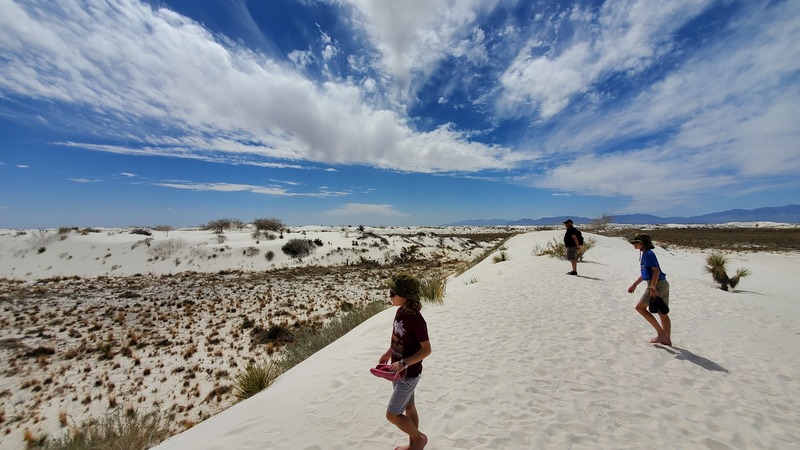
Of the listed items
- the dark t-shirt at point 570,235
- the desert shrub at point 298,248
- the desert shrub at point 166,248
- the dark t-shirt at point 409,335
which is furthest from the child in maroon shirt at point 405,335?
the desert shrub at point 166,248

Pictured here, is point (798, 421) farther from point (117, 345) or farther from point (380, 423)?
point (117, 345)

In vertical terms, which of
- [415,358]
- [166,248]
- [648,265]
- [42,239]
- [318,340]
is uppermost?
[648,265]

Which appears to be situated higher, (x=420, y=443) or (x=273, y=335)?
(x=420, y=443)

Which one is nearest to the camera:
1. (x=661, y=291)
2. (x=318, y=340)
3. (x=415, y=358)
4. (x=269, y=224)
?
(x=415, y=358)

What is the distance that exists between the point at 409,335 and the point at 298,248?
32.0 metres

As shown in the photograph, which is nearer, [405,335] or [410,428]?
[405,335]

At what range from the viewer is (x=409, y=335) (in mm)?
3178

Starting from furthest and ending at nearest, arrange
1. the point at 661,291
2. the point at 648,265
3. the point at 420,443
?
the point at 661,291 < the point at 648,265 < the point at 420,443

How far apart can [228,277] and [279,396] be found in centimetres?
2243

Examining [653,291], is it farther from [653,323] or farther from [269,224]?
[269,224]

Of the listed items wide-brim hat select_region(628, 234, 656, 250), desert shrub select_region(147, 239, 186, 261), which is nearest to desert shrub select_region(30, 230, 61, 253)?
desert shrub select_region(147, 239, 186, 261)

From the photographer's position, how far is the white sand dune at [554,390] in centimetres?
395

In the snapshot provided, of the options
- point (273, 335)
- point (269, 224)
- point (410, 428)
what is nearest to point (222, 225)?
point (269, 224)

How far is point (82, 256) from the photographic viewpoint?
28.3m
